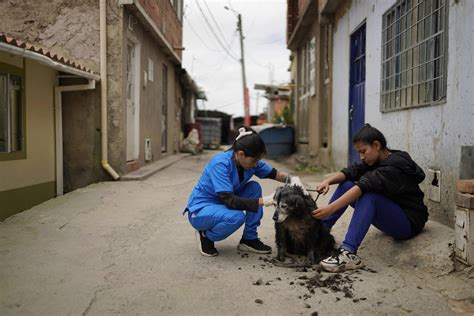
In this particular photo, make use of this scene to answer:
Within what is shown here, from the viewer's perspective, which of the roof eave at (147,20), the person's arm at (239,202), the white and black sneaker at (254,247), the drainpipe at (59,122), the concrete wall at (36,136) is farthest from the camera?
the roof eave at (147,20)

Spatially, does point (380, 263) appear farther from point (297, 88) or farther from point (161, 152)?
point (297, 88)

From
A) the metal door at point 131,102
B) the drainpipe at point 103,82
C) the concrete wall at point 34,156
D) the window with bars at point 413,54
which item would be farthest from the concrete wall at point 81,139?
the window with bars at point 413,54

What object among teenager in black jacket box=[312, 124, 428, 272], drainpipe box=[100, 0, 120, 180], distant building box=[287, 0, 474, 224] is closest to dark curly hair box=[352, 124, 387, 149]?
teenager in black jacket box=[312, 124, 428, 272]

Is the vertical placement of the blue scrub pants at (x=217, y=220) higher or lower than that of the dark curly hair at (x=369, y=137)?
lower

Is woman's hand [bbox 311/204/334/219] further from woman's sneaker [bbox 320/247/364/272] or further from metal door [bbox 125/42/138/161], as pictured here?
metal door [bbox 125/42/138/161]

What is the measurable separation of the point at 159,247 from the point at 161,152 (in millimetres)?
9248

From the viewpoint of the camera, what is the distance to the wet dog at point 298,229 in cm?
324

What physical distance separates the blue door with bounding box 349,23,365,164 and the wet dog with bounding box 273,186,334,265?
14.5 ft

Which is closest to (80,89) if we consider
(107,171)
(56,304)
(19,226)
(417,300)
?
(107,171)

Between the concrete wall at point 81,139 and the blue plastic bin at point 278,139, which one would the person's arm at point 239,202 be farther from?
the blue plastic bin at point 278,139

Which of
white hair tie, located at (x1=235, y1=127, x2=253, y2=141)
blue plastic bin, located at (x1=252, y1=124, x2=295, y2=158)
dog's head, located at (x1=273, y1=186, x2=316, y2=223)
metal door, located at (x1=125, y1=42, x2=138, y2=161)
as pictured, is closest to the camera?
dog's head, located at (x1=273, y1=186, x2=316, y2=223)

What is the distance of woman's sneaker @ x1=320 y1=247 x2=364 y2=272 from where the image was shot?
10.7 ft

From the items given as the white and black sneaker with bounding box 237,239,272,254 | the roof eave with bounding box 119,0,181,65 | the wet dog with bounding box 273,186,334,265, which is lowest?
the white and black sneaker with bounding box 237,239,272,254

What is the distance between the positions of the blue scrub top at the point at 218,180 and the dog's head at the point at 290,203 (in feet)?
1.41
